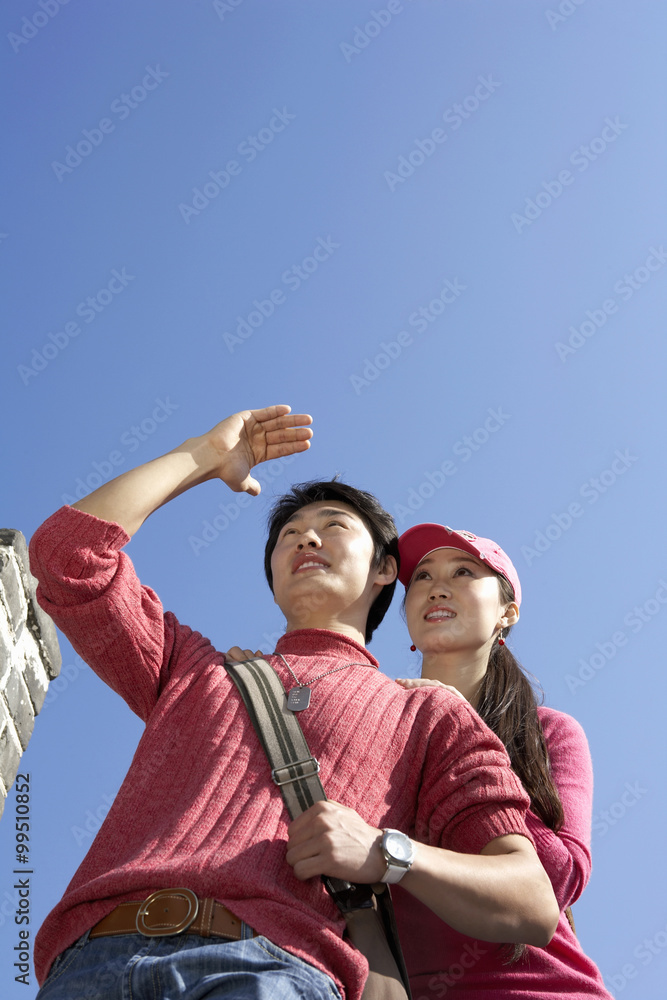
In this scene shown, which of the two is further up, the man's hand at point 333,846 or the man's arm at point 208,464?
the man's arm at point 208,464

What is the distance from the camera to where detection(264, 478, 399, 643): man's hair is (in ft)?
12.5

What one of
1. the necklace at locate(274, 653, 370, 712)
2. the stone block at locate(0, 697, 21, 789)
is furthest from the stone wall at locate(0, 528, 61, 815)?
the necklace at locate(274, 653, 370, 712)

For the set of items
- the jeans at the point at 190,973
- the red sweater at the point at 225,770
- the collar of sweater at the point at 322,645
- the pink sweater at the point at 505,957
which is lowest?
the pink sweater at the point at 505,957

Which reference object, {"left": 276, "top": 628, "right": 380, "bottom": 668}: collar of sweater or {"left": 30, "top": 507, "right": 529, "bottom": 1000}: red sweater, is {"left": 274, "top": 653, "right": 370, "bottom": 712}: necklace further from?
{"left": 276, "top": 628, "right": 380, "bottom": 668}: collar of sweater

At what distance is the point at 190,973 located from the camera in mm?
2008

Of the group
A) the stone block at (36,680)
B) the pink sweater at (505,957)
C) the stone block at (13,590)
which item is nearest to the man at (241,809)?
the pink sweater at (505,957)

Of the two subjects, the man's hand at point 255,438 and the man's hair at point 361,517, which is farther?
the man's hair at point 361,517

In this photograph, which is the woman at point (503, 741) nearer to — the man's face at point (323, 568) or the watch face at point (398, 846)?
the man's face at point (323, 568)

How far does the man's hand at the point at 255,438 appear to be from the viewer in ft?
11.4

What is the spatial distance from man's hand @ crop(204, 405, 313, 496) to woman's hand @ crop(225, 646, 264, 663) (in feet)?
2.17

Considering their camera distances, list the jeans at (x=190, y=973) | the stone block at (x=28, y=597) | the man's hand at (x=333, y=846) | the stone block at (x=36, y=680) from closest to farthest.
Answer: the jeans at (x=190, y=973), the man's hand at (x=333, y=846), the stone block at (x=28, y=597), the stone block at (x=36, y=680)

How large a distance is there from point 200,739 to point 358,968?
2.40 ft

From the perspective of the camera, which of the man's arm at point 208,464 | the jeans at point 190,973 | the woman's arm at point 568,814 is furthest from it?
the woman's arm at point 568,814

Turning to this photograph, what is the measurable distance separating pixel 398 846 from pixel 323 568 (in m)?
1.27
